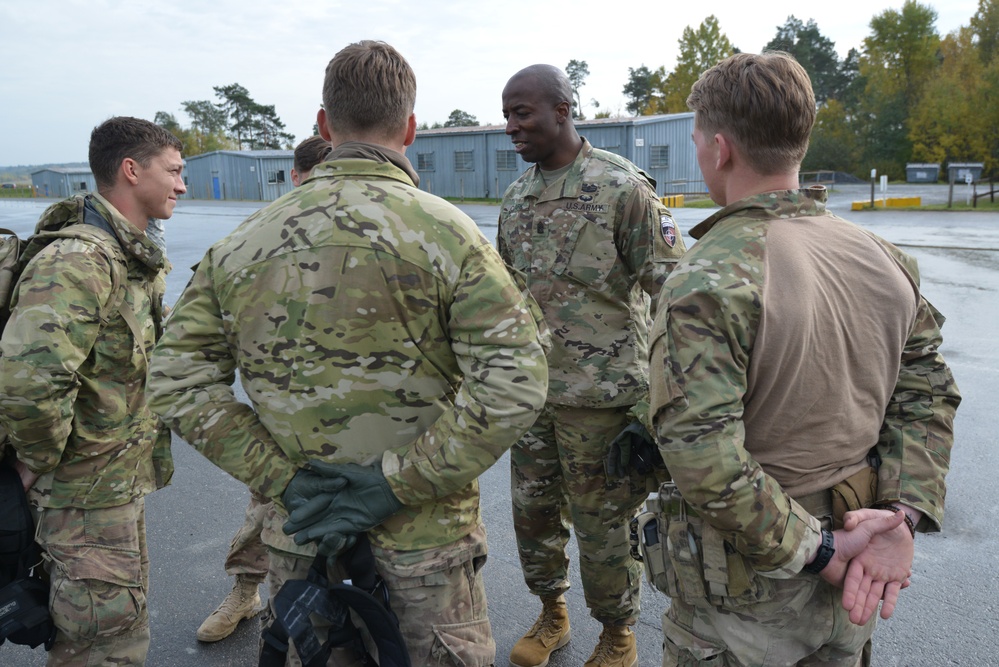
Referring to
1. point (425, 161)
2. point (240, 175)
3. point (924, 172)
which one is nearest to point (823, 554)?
point (425, 161)

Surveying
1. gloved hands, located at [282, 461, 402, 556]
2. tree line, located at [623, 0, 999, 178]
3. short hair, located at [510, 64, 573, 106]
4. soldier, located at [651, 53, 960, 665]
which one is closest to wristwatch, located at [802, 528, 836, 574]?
soldier, located at [651, 53, 960, 665]

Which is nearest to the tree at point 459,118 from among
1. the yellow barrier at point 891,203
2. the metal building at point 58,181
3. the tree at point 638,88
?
the tree at point 638,88

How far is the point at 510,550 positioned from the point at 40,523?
216cm

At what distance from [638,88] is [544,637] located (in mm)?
70569

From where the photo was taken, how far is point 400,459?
6.02ft

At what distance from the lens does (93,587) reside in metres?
2.53

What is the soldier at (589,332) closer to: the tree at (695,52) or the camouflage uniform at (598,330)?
the camouflage uniform at (598,330)

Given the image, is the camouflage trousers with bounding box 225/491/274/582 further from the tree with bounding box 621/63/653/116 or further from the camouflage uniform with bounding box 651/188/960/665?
the tree with bounding box 621/63/653/116

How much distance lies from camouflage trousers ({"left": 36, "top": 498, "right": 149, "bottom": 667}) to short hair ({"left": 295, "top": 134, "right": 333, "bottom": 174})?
181 cm

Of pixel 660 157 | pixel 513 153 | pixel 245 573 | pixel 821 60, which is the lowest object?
pixel 245 573

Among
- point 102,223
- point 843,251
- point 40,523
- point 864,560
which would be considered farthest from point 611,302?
point 40,523

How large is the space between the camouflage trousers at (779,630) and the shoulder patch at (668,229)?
1.47 metres

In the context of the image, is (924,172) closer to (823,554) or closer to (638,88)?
(638,88)

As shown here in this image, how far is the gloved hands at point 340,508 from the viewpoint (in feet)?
5.94
